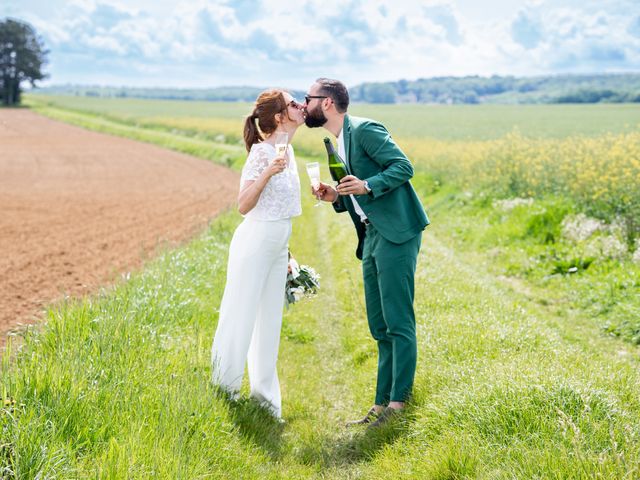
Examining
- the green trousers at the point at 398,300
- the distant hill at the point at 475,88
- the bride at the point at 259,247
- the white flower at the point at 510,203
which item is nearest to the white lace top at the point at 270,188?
the bride at the point at 259,247

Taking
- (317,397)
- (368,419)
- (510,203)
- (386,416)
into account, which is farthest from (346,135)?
(510,203)

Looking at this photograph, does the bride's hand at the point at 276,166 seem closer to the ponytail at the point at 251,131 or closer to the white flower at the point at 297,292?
the ponytail at the point at 251,131

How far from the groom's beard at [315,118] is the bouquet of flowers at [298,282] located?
1.16 metres

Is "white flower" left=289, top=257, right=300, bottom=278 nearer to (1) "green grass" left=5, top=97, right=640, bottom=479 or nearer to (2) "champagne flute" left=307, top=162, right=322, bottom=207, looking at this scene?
(2) "champagne flute" left=307, top=162, right=322, bottom=207

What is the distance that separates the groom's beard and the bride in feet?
0.20

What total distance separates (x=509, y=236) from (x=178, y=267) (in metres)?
6.28

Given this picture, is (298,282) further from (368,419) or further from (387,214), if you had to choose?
(368,419)

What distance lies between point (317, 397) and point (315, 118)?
97.3 inches

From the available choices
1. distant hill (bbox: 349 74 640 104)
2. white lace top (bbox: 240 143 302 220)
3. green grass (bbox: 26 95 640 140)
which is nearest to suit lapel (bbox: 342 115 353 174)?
white lace top (bbox: 240 143 302 220)

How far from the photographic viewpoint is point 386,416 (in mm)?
4609

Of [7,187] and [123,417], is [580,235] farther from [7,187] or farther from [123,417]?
[7,187]

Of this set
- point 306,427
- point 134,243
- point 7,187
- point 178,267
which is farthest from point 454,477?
point 7,187

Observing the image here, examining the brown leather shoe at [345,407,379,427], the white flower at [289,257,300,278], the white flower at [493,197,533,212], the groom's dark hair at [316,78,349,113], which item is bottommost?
the brown leather shoe at [345,407,379,427]

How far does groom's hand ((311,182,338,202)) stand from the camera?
475 centimetres
